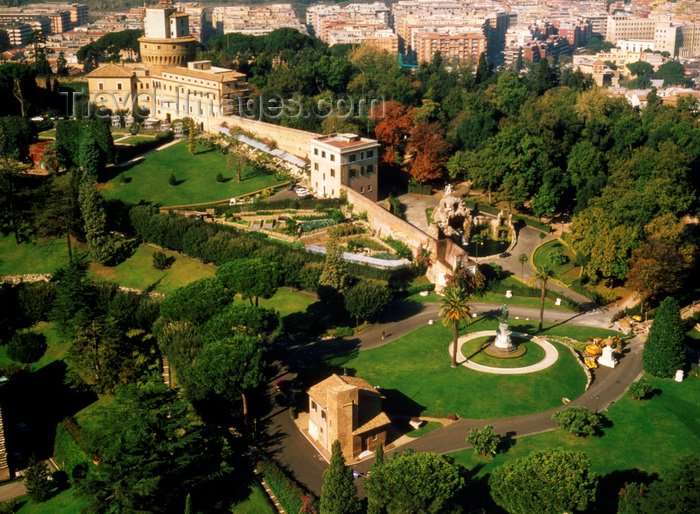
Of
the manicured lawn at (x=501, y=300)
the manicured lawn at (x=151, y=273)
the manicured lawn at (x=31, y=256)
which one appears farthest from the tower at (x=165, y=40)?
the manicured lawn at (x=501, y=300)

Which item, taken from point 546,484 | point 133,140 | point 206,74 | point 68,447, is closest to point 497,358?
point 546,484

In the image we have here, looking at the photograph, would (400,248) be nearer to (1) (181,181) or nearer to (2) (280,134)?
(1) (181,181)

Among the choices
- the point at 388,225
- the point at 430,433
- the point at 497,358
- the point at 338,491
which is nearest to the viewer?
the point at 338,491

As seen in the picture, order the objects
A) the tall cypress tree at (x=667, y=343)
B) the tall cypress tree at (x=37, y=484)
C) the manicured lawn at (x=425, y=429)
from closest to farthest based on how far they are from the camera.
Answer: the tall cypress tree at (x=37, y=484) < the manicured lawn at (x=425, y=429) < the tall cypress tree at (x=667, y=343)

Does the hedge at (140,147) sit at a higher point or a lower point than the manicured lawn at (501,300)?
higher

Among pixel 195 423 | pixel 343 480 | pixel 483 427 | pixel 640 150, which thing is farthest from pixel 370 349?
pixel 640 150

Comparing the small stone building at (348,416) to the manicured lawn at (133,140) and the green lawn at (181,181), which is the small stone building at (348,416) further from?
the manicured lawn at (133,140)

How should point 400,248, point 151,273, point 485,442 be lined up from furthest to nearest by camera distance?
point 400,248 → point 151,273 → point 485,442

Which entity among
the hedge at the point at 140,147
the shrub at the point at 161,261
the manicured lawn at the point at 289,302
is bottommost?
the manicured lawn at the point at 289,302
